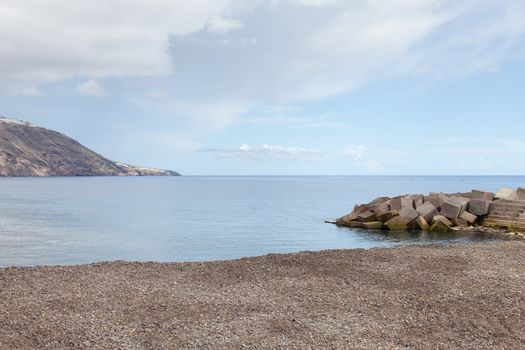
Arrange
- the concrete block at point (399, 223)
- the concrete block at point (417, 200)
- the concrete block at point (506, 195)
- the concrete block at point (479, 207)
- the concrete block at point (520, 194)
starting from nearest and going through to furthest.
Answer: the concrete block at point (399, 223) → the concrete block at point (479, 207) → the concrete block at point (506, 195) → the concrete block at point (520, 194) → the concrete block at point (417, 200)

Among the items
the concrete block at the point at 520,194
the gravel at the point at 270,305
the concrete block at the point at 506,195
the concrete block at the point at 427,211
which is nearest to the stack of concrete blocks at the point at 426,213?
the concrete block at the point at 427,211

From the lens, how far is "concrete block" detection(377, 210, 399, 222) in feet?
140

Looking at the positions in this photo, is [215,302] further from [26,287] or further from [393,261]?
[393,261]

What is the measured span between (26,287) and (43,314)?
3.65 meters

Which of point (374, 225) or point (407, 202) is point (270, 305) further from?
point (407, 202)

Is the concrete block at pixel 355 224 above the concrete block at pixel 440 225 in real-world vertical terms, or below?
below

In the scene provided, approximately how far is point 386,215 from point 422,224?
3.43 m

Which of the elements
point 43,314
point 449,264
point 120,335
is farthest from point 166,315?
point 449,264

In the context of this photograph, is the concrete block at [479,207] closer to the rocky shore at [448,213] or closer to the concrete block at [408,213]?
the rocky shore at [448,213]

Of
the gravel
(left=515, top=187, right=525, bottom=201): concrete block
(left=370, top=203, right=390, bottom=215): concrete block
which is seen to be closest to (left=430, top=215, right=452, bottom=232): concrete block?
(left=370, top=203, right=390, bottom=215): concrete block

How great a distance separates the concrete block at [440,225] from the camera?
40334 millimetres

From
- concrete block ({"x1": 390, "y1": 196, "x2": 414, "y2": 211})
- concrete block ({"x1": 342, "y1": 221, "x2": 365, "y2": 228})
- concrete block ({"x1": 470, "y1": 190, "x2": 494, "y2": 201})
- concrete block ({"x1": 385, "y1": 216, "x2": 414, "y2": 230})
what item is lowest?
concrete block ({"x1": 342, "y1": 221, "x2": 365, "y2": 228})

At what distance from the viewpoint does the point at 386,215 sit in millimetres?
43000

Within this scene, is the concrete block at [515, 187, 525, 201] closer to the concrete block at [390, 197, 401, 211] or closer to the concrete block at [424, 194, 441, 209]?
the concrete block at [424, 194, 441, 209]
